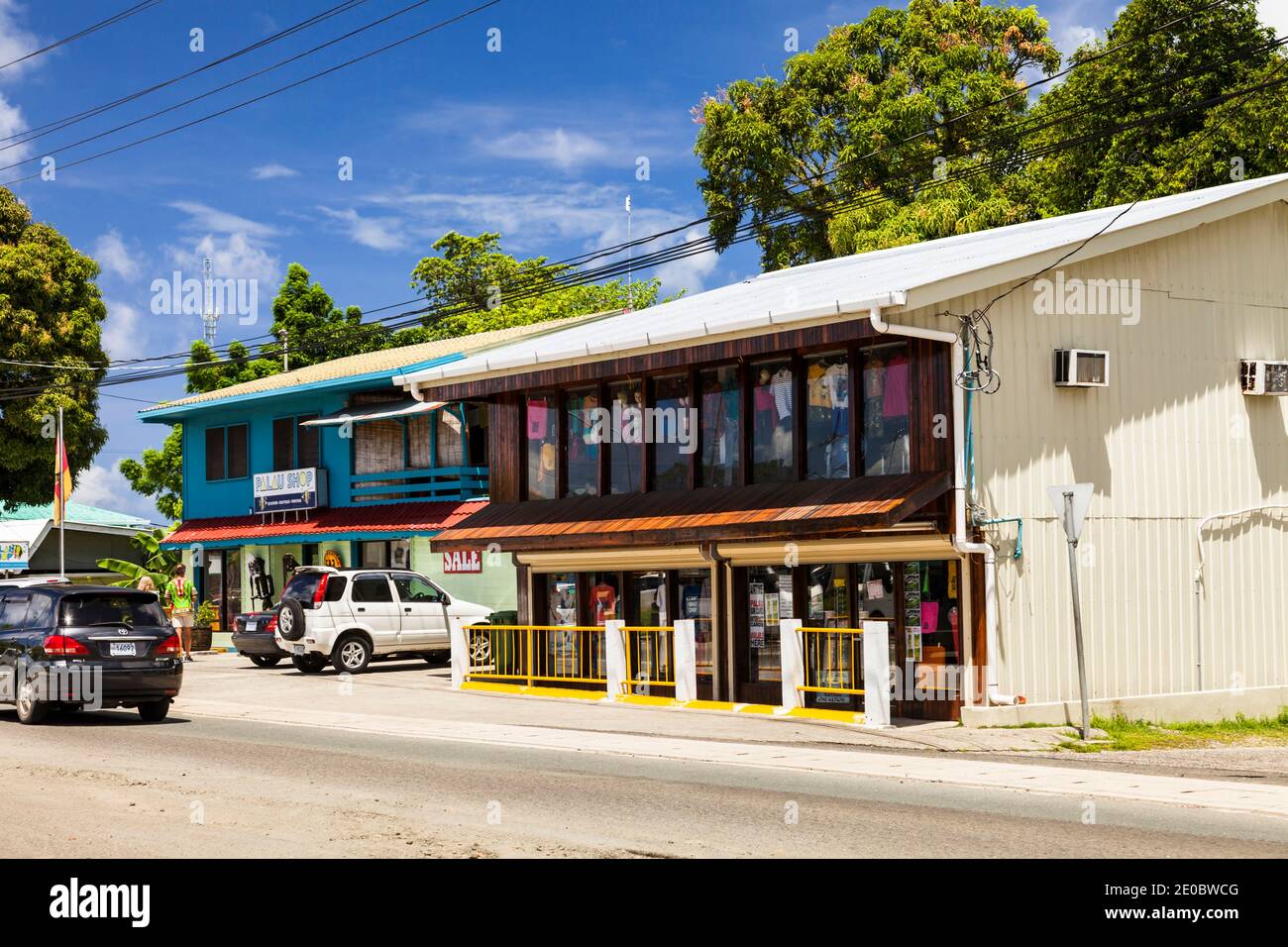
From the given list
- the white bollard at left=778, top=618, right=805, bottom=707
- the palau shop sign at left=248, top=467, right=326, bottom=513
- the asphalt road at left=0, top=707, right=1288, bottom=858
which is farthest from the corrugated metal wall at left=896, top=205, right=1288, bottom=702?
the palau shop sign at left=248, top=467, right=326, bottom=513

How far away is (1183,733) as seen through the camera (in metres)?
18.9

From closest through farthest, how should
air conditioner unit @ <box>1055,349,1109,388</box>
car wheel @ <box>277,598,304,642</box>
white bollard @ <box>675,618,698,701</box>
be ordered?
1. air conditioner unit @ <box>1055,349,1109,388</box>
2. white bollard @ <box>675,618,698,701</box>
3. car wheel @ <box>277,598,304,642</box>

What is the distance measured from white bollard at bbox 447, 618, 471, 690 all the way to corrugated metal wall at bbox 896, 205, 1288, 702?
9.46 metres

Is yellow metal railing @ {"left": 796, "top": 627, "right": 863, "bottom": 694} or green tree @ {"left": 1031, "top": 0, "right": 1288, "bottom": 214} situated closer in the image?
yellow metal railing @ {"left": 796, "top": 627, "right": 863, "bottom": 694}

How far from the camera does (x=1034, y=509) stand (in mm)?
18906

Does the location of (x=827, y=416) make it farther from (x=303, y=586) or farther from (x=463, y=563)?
(x=463, y=563)

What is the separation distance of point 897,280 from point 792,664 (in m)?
5.34

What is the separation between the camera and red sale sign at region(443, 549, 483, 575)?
1325 inches

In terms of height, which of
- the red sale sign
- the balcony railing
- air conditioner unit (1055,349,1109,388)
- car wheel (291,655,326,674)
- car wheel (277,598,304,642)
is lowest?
car wheel (291,655,326,674)

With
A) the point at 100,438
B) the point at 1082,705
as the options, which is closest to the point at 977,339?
the point at 1082,705

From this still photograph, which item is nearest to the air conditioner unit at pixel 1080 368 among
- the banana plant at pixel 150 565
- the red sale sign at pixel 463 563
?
the red sale sign at pixel 463 563

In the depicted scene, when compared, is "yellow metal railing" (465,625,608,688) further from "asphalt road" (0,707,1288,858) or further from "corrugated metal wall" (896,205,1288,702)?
"asphalt road" (0,707,1288,858)
